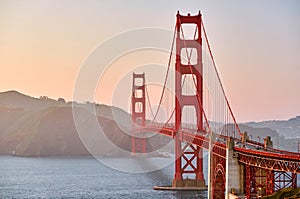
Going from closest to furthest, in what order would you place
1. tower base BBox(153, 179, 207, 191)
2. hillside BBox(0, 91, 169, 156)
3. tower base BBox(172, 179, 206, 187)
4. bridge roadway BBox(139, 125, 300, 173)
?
1. bridge roadway BBox(139, 125, 300, 173)
2. tower base BBox(153, 179, 207, 191)
3. tower base BBox(172, 179, 206, 187)
4. hillside BBox(0, 91, 169, 156)

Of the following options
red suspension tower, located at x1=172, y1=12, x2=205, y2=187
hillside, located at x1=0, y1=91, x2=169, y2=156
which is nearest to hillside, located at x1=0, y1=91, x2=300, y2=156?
hillside, located at x1=0, y1=91, x2=169, y2=156

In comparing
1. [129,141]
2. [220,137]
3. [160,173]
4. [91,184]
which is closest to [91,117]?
[129,141]

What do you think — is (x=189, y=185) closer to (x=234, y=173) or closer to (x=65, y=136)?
(x=234, y=173)

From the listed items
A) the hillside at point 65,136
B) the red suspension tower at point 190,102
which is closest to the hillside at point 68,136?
the hillside at point 65,136

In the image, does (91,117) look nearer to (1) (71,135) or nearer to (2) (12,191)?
(1) (71,135)

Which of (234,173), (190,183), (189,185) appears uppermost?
(234,173)

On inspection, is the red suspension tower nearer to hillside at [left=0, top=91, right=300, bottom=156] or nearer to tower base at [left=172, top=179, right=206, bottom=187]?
tower base at [left=172, top=179, right=206, bottom=187]

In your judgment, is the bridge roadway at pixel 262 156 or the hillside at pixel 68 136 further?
the hillside at pixel 68 136

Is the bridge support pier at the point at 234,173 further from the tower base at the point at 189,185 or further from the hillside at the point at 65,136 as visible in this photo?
the hillside at the point at 65,136

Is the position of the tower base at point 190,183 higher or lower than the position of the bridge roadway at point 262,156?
lower

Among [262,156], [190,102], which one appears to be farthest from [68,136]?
[262,156]

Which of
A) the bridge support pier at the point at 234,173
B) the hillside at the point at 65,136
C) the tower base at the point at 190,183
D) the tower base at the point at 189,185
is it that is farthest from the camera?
the hillside at the point at 65,136
